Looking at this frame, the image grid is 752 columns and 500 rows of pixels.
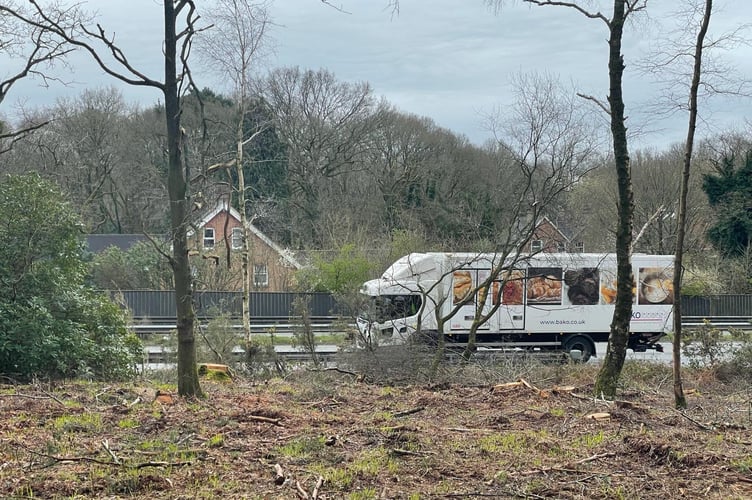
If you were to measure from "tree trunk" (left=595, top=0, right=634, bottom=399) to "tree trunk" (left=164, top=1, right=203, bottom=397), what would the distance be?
6.33 m

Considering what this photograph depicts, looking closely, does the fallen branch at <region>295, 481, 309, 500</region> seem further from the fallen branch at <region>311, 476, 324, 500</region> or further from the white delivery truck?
the white delivery truck

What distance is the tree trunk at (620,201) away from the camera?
466 inches

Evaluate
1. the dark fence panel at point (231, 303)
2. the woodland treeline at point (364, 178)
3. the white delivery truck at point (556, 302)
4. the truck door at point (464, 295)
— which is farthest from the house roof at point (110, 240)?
the truck door at point (464, 295)

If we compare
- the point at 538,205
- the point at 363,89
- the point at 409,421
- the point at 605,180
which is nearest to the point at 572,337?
the point at 538,205

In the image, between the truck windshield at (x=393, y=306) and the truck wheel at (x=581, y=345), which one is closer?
the truck windshield at (x=393, y=306)

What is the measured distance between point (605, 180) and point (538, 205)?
2007 centimetres

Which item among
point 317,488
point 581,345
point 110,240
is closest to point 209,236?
point 110,240

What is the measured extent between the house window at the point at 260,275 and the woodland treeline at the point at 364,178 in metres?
2.17

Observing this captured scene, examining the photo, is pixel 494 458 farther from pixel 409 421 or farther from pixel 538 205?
pixel 538 205

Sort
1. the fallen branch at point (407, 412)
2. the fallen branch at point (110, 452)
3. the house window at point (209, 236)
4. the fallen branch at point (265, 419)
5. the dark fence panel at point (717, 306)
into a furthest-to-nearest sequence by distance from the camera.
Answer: the house window at point (209, 236)
the dark fence panel at point (717, 306)
the fallen branch at point (407, 412)
the fallen branch at point (265, 419)
the fallen branch at point (110, 452)

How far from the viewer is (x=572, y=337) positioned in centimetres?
2505

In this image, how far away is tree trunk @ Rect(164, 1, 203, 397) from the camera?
9016 mm

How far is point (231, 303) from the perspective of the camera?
1210 inches

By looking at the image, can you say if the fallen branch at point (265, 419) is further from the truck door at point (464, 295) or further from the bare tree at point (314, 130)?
the bare tree at point (314, 130)
